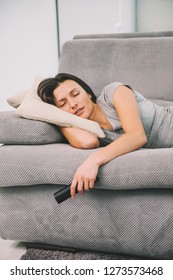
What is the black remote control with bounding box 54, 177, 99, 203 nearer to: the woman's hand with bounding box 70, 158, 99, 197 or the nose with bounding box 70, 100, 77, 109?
the woman's hand with bounding box 70, 158, 99, 197

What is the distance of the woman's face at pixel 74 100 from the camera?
1.78 metres

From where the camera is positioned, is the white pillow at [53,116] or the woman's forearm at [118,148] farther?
the white pillow at [53,116]

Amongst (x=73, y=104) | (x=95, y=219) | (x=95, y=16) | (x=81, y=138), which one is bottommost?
(x=95, y=219)

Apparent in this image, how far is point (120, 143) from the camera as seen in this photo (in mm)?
1532

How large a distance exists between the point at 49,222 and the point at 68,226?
8 centimetres

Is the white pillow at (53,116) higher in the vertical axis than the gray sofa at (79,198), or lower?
higher

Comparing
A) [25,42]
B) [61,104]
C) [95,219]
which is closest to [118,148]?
[95,219]

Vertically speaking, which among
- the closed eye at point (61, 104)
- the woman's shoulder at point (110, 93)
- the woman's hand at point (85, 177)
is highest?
the woman's shoulder at point (110, 93)

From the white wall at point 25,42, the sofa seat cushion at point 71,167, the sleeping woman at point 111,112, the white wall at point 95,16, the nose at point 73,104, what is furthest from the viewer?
the white wall at point 25,42

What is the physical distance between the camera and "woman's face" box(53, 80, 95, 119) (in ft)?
5.85

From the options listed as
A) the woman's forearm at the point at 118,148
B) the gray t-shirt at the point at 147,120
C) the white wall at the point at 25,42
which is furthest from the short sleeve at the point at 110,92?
the white wall at the point at 25,42

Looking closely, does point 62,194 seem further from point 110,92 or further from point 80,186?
point 110,92

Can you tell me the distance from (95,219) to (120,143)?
0.31m

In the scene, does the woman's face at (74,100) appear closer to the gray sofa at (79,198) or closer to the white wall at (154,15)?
the gray sofa at (79,198)
